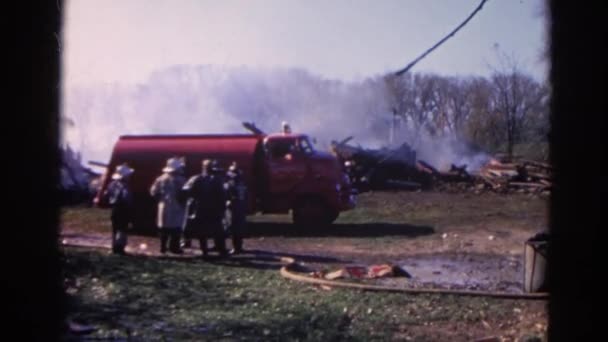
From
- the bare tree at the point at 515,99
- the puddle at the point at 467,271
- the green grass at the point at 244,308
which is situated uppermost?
the bare tree at the point at 515,99

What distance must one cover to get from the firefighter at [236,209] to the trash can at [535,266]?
5795 mm

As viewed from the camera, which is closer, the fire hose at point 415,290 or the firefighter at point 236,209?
the fire hose at point 415,290

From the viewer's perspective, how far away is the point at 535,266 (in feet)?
31.3

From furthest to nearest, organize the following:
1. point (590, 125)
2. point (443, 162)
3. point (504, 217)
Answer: point (443, 162), point (504, 217), point (590, 125)

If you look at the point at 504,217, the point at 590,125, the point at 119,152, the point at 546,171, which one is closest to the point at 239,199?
the point at 119,152

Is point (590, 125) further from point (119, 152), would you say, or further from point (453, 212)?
point (453, 212)

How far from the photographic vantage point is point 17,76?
24.0 ft

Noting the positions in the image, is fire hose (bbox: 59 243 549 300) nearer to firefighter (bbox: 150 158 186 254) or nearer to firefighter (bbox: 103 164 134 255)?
firefighter (bbox: 150 158 186 254)

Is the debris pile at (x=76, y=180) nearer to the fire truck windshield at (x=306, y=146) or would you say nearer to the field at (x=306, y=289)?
the field at (x=306, y=289)

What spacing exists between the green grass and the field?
0.01m

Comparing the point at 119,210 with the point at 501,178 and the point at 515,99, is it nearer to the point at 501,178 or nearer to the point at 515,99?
the point at 515,99

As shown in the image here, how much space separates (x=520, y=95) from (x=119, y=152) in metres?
12.6

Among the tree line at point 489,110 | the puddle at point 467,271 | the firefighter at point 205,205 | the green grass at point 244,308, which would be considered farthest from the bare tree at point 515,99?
the green grass at point 244,308

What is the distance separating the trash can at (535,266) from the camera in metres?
9.46
